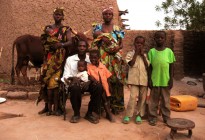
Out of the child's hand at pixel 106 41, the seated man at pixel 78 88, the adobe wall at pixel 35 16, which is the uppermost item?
the adobe wall at pixel 35 16

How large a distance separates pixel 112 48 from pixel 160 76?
910 millimetres

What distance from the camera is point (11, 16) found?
798 cm

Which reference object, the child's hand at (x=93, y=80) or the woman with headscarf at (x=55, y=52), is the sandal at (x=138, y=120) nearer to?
the child's hand at (x=93, y=80)

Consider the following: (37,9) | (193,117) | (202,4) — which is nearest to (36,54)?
(37,9)

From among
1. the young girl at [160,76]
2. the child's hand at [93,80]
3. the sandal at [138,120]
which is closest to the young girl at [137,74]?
the sandal at [138,120]

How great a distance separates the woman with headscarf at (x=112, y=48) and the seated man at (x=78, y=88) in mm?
328

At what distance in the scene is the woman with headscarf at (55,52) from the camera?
16.2 ft

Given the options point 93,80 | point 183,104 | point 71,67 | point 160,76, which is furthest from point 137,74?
point 183,104

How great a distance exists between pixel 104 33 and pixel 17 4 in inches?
153

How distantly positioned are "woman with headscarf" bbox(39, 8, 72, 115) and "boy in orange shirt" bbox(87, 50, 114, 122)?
53 cm

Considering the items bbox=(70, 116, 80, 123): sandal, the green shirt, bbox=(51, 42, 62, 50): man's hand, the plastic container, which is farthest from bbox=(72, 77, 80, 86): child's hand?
the plastic container

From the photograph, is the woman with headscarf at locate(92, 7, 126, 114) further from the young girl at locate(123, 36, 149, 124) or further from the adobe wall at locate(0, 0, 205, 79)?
the adobe wall at locate(0, 0, 205, 79)

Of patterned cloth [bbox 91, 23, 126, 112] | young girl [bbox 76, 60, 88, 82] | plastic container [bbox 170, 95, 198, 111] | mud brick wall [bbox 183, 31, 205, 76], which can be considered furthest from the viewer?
mud brick wall [bbox 183, 31, 205, 76]

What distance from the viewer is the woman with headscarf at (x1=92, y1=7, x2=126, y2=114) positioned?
16.2 ft
